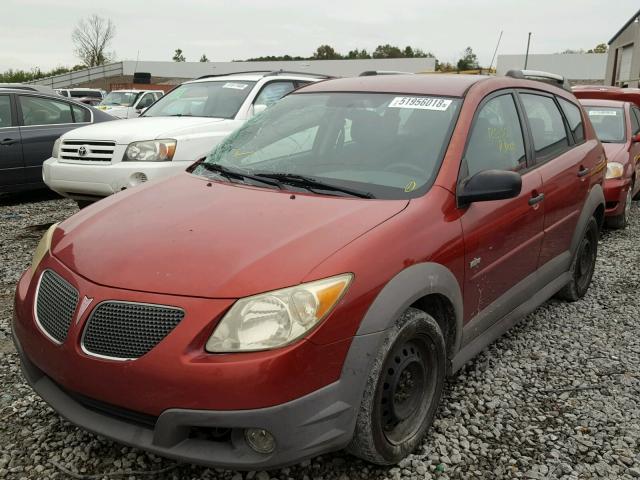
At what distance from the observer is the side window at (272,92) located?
22.7ft

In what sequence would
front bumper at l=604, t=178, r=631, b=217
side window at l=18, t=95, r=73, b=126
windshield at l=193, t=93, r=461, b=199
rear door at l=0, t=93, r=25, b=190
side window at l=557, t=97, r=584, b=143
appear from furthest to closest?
side window at l=18, t=95, r=73, b=126, rear door at l=0, t=93, r=25, b=190, front bumper at l=604, t=178, r=631, b=217, side window at l=557, t=97, r=584, b=143, windshield at l=193, t=93, r=461, b=199

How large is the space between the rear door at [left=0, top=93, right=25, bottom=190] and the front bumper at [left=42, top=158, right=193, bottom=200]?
1793 millimetres

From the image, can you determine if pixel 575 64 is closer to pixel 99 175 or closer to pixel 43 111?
pixel 43 111

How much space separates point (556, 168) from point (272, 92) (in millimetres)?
4122

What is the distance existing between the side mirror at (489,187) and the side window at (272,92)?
4.42m

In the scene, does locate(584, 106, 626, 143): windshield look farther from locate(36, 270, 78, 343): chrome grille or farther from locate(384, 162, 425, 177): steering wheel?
locate(36, 270, 78, 343): chrome grille

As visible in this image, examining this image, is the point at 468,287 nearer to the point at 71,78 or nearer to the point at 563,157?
the point at 563,157

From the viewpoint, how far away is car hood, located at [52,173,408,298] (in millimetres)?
2141

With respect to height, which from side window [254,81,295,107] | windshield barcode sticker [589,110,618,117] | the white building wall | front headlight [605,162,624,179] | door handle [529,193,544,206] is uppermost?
the white building wall

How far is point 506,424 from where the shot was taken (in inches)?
115

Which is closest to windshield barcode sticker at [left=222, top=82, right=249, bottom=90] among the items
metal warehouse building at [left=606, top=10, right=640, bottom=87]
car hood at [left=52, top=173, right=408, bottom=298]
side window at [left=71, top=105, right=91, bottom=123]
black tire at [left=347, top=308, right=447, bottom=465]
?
side window at [left=71, top=105, right=91, bottom=123]

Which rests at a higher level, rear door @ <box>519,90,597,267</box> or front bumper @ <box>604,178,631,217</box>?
rear door @ <box>519,90,597,267</box>

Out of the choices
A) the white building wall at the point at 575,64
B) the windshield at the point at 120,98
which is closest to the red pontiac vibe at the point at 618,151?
the windshield at the point at 120,98

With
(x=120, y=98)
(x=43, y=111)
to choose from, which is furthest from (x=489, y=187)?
(x=120, y=98)
